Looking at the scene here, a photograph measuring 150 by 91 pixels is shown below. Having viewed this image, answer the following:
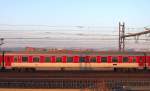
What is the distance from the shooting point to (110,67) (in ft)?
151

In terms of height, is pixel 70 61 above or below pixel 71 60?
below

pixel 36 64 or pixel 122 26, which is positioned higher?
pixel 122 26

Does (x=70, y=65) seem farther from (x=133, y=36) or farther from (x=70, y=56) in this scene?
(x=133, y=36)

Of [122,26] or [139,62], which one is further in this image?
[122,26]

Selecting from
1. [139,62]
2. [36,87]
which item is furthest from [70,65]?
[36,87]

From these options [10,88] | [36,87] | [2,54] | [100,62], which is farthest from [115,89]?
[2,54]

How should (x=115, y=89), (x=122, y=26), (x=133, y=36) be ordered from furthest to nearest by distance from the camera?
(x=122, y=26)
(x=133, y=36)
(x=115, y=89)

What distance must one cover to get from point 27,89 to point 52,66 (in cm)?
2121

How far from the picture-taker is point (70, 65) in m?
45.8

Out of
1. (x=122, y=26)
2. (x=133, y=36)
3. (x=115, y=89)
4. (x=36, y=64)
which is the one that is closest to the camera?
(x=115, y=89)

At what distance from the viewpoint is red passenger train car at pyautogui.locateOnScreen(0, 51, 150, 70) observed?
45656 mm

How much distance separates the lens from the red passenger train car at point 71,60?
150 feet

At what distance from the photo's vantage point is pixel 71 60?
1802 inches

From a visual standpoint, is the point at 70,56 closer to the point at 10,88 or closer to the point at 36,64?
the point at 36,64
